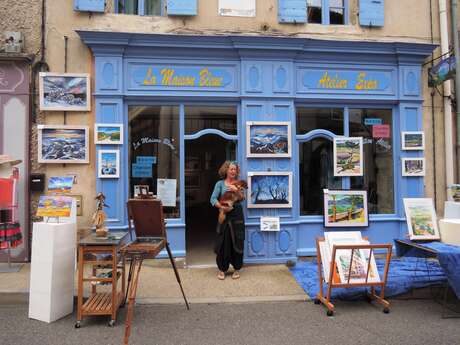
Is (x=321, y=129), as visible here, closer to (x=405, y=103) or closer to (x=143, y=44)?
(x=405, y=103)

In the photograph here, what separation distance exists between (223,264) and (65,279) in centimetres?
227

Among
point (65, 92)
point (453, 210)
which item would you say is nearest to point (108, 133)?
point (65, 92)

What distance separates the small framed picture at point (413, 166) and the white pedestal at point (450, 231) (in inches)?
85.3

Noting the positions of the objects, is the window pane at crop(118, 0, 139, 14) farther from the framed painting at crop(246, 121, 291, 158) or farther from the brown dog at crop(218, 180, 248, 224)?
the brown dog at crop(218, 180, 248, 224)

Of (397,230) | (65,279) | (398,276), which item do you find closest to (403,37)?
(397,230)

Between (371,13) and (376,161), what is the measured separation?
2.76 metres

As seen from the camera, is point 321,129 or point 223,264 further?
point 321,129

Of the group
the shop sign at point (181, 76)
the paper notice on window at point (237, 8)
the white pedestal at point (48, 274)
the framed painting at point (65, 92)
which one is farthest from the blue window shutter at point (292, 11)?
the white pedestal at point (48, 274)

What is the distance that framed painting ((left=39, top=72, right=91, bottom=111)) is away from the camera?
6.30m

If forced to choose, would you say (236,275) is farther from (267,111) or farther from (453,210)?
(453,210)

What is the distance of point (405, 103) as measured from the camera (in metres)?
7.08

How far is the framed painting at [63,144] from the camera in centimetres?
626

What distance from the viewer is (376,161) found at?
23.9 feet

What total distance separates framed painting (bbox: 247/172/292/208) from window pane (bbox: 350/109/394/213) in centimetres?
144
